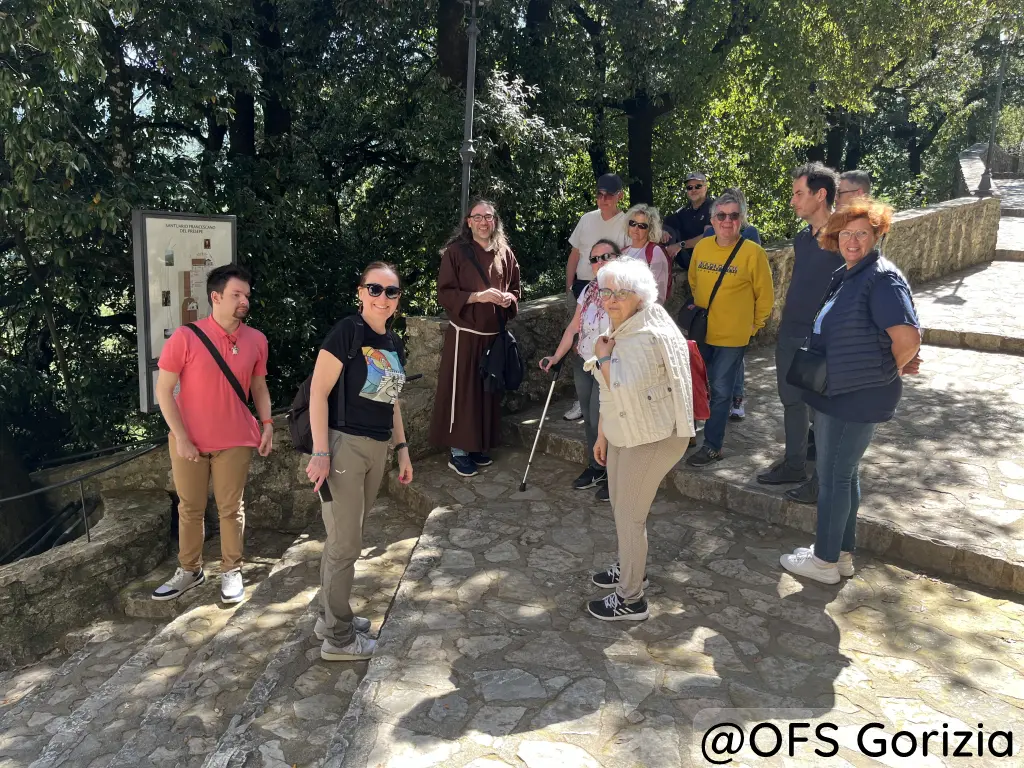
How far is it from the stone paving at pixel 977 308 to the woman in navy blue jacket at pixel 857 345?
216 inches

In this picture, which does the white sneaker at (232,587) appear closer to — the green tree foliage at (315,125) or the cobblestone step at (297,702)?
the cobblestone step at (297,702)

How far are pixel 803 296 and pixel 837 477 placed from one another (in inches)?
51.5

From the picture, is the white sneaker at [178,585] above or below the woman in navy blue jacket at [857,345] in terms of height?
below

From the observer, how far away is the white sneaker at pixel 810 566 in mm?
4383

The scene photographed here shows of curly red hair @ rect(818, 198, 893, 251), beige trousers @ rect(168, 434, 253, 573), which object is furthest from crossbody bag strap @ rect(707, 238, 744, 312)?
beige trousers @ rect(168, 434, 253, 573)

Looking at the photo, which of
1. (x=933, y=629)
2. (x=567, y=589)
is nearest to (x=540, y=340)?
(x=567, y=589)

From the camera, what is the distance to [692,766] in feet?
9.92

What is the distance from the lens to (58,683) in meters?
4.89

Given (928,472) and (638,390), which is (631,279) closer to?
(638,390)

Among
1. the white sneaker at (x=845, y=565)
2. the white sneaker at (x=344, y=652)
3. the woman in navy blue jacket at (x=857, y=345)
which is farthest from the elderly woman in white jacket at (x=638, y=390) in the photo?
the white sneaker at (x=344, y=652)

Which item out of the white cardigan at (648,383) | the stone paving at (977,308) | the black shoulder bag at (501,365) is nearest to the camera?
the white cardigan at (648,383)

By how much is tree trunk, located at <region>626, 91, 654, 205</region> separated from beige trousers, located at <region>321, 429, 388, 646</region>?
9.04 m

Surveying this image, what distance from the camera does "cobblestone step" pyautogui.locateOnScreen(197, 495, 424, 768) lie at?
3.35 meters

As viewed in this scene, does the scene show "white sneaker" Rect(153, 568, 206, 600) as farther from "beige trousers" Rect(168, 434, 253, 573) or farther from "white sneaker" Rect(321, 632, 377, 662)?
"white sneaker" Rect(321, 632, 377, 662)
